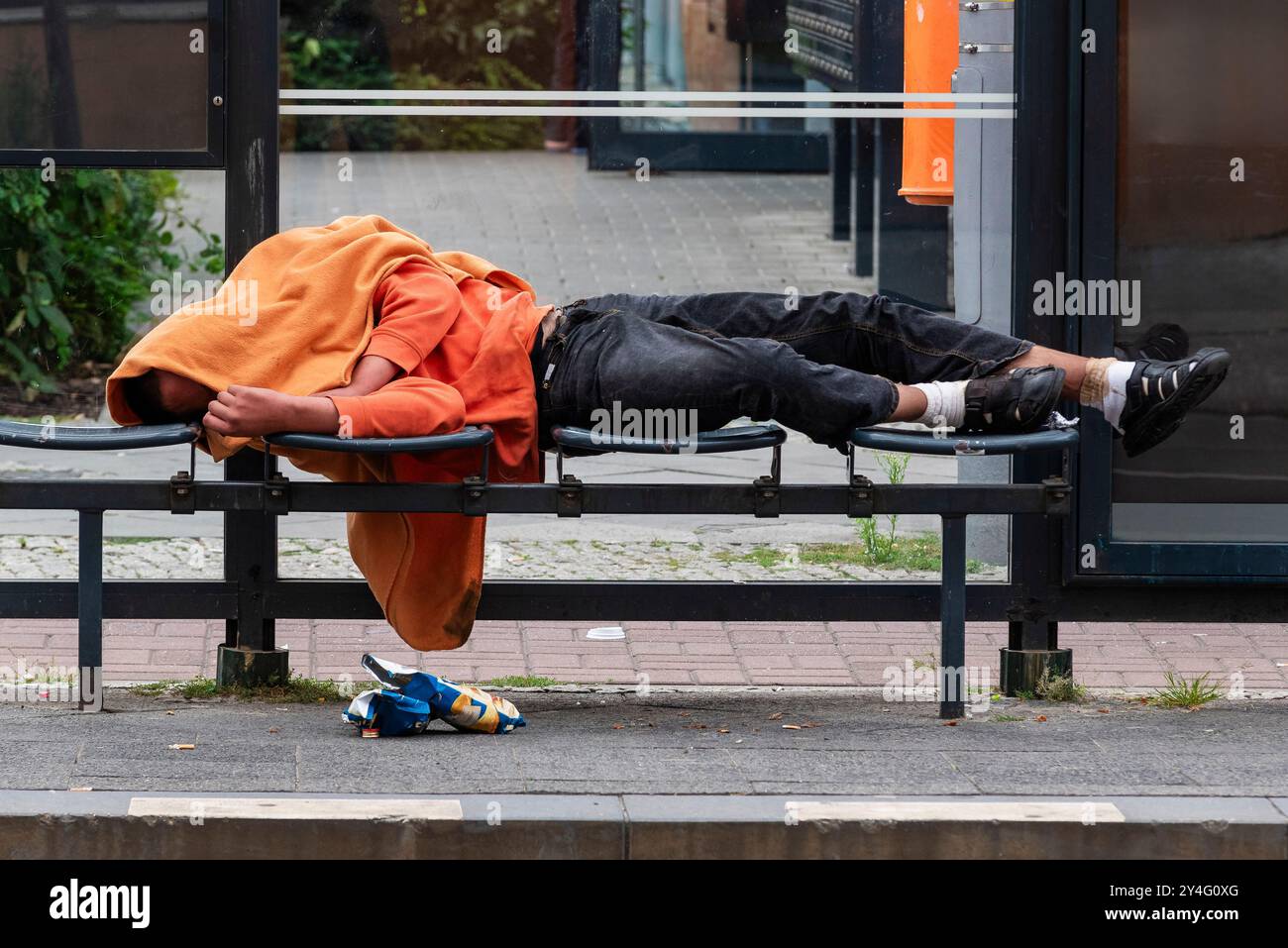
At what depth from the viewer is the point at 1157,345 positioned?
5.07 meters

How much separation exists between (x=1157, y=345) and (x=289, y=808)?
2.51 metres

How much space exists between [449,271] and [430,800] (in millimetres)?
1436

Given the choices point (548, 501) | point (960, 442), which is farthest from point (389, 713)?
point (960, 442)

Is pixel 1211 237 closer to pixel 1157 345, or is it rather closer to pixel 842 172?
pixel 1157 345

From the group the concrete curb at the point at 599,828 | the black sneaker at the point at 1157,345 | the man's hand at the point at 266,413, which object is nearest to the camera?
the concrete curb at the point at 599,828

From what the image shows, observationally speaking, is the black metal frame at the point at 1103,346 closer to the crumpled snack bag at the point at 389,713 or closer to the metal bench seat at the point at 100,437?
the crumpled snack bag at the point at 389,713

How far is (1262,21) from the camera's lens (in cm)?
500

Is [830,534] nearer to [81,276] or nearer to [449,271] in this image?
[449,271]

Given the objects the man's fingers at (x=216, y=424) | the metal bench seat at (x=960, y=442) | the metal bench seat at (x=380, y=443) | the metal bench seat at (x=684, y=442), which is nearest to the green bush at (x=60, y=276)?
the man's fingers at (x=216, y=424)

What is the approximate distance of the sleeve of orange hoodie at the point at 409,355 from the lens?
446 centimetres

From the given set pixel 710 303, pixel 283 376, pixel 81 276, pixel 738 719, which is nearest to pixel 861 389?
pixel 710 303

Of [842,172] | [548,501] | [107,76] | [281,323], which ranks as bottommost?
[548,501]

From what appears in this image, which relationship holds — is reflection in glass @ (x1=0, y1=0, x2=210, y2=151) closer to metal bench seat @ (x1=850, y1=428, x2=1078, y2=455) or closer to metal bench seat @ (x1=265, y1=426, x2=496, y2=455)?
metal bench seat @ (x1=265, y1=426, x2=496, y2=455)

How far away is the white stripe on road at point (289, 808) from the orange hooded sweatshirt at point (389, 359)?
2.73 ft
